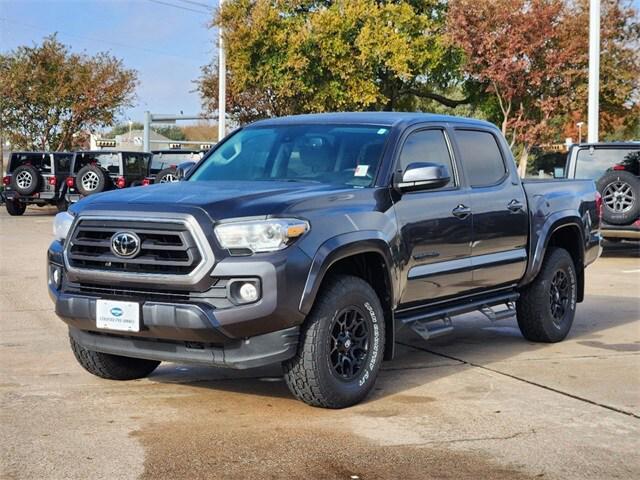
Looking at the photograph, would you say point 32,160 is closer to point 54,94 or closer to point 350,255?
point 54,94

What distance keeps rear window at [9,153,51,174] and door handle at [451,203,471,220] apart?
2054 cm

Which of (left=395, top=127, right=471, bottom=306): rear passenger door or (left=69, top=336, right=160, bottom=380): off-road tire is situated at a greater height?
(left=395, top=127, right=471, bottom=306): rear passenger door

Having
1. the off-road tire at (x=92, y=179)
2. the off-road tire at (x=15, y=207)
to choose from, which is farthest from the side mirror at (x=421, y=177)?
the off-road tire at (x=15, y=207)

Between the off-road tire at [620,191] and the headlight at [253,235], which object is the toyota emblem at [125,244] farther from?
the off-road tire at [620,191]

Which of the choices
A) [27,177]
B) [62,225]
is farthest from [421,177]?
[27,177]

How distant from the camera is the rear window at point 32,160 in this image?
2592cm

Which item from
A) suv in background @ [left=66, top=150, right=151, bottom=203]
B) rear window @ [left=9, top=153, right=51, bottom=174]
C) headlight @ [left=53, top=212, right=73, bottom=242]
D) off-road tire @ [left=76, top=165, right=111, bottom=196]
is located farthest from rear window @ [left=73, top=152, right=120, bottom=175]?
headlight @ [left=53, top=212, right=73, bottom=242]

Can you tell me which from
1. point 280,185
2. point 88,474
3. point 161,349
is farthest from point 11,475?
point 280,185

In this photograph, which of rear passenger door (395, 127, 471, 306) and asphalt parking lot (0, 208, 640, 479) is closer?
asphalt parking lot (0, 208, 640, 479)

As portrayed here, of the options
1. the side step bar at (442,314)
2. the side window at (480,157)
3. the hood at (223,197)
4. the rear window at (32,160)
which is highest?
the rear window at (32,160)

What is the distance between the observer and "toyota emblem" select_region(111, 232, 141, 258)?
216 inches

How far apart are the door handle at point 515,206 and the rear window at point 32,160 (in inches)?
792

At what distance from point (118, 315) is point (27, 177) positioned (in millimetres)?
20947

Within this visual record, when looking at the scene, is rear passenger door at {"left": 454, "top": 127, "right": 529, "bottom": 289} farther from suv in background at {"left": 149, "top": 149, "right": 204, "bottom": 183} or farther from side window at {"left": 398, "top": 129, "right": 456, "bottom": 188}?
suv in background at {"left": 149, "top": 149, "right": 204, "bottom": 183}
